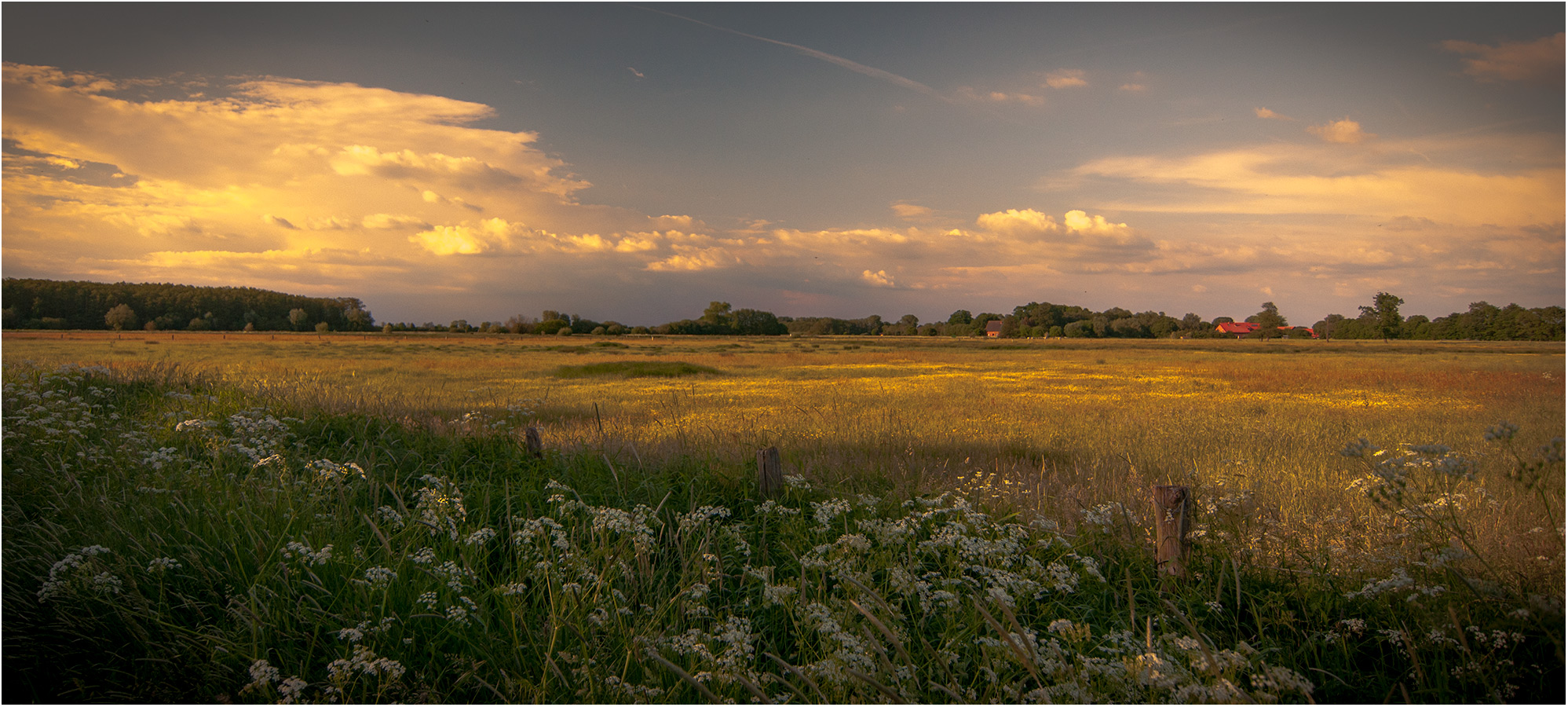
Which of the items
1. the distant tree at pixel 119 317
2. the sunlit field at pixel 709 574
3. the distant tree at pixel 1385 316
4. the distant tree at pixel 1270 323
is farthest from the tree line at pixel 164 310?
the distant tree at pixel 1270 323

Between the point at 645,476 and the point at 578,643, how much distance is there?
335 centimetres

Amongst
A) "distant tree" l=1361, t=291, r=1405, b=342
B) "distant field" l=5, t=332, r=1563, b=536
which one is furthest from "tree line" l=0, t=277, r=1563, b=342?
"distant field" l=5, t=332, r=1563, b=536

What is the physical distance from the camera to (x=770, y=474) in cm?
730

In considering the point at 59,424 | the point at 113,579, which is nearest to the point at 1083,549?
the point at 113,579

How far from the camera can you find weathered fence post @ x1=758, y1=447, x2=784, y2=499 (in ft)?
23.8

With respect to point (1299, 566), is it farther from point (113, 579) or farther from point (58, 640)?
point (58, 640)

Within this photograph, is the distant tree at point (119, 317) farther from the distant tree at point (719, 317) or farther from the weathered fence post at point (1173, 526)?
the weathered fence post at point (1173, 526)

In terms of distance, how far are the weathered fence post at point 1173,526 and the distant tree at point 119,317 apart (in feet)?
493

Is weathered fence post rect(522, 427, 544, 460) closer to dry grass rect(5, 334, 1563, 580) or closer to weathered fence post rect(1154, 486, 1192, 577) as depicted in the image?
dry grass rect(5, 334, 1563, 580)

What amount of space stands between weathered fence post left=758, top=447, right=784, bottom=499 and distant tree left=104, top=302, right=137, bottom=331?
14661 cm

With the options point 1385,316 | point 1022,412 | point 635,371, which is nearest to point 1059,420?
point 1022,412

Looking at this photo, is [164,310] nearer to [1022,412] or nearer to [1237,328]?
[1022,412]

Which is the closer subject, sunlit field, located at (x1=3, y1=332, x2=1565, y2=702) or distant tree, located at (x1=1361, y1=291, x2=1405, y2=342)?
sunlit field, located at (x1=3, y1=332, x2=1565, y2=702)

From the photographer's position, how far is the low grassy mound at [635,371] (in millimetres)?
40438
